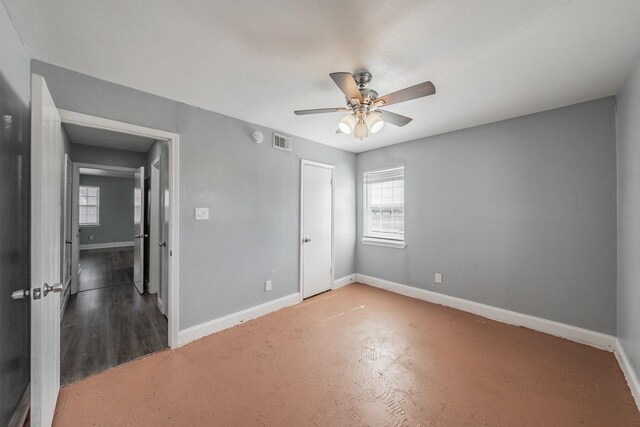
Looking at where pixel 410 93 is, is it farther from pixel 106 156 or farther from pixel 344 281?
pixel 106 156

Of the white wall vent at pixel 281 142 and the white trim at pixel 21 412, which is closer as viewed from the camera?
the white trim at pixel 21 412

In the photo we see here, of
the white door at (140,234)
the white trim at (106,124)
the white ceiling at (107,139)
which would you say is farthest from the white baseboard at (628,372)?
the white ceiling at (107,139)

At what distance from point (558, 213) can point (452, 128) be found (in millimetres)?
1461

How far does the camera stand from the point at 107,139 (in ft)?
12.9

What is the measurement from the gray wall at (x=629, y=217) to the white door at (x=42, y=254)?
367cm

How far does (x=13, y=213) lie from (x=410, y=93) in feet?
8.46

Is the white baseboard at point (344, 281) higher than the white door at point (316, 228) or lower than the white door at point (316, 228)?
lower

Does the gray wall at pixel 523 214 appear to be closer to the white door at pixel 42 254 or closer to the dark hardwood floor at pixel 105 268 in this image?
the white door at pixel 42 254

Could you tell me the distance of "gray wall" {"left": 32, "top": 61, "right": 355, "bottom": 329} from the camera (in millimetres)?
2121

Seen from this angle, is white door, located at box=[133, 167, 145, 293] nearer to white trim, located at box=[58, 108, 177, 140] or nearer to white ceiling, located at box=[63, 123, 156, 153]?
white ceiling, located at box=[63, 123, 156, 153]

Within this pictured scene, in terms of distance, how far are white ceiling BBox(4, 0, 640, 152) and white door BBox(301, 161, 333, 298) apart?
147 cm

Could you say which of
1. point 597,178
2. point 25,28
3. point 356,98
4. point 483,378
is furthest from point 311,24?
point 597,178

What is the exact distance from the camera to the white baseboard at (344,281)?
4155 mm

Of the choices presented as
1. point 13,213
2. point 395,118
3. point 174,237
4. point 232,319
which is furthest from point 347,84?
point 232,319
